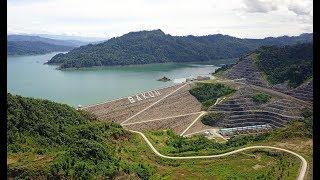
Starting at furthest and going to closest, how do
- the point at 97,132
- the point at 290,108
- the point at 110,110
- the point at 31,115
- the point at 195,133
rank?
the point at 110,110 < the point at 290,108 < the point at 195,133 < the point at 97,132 < the point at 31,115

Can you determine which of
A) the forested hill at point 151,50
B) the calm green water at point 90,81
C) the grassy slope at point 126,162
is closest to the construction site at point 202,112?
the calm green water at point 90,81

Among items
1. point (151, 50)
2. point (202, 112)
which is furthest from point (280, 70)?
point (151, 50)

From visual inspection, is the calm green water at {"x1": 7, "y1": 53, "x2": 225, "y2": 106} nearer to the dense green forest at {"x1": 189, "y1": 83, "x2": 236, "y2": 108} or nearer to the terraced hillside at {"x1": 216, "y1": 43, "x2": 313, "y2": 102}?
the dense green forest at {"x1": 189, "y1": 83, "x2": 236, "y2": 108}

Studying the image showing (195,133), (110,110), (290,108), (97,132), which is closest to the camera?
(97,132)

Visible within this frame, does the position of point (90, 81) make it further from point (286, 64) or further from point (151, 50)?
point (151, 50)

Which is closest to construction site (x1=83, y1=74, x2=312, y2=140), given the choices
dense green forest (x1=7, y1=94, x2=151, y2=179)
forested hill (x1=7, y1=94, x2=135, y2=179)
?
dense green forest (x1=7, y1=94, x2=151, y2=179)

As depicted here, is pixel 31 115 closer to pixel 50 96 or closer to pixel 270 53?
pixel 50 96
